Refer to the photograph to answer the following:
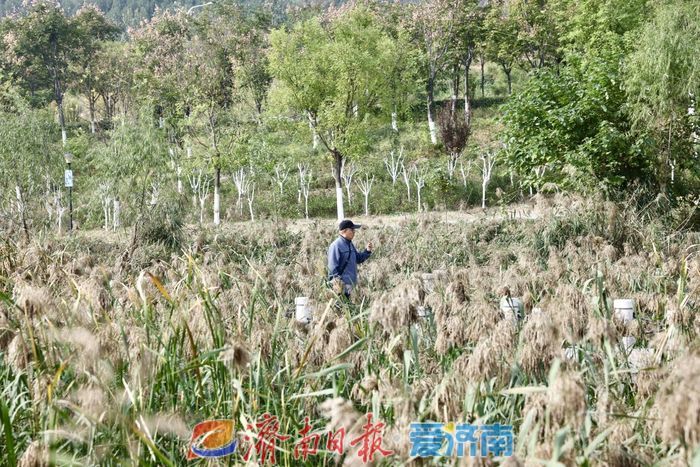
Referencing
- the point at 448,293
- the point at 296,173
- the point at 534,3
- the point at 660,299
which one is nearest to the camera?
the point at 448,293

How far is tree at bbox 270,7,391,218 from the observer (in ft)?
80.6

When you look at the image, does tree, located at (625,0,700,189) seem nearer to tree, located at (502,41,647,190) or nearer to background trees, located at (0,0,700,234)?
background trees, located at (0,0,700,234)

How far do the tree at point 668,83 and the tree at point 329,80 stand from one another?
12048mm

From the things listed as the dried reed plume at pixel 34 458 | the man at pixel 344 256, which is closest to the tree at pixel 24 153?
the man at pixel 344 256

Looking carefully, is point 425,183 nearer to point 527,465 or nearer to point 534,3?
point 534,3

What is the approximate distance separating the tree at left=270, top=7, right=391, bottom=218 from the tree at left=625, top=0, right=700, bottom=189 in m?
12.0

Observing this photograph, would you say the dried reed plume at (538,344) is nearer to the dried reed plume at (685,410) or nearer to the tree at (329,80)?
the dried reed plume at (685,410)

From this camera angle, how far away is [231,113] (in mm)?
27141

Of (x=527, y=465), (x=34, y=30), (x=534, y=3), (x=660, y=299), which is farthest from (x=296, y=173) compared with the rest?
(x=527, y=465)

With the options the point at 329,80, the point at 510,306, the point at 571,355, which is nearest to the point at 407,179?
the point at 329,80

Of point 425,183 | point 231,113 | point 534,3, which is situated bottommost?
point 425,183

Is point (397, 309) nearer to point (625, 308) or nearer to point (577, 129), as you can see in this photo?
point (625, 308)

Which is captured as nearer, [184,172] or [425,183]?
[184,172]

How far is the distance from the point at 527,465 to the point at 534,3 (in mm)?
39963
